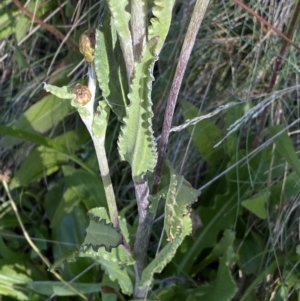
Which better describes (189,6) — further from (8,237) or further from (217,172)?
(8,237)

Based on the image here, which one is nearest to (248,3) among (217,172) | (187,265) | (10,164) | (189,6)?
(189,6)

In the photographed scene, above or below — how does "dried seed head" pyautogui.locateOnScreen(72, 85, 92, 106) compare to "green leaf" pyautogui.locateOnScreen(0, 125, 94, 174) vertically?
above

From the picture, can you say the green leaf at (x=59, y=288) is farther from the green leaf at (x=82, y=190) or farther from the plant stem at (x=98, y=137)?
the plant stem at (x=98, y=137)

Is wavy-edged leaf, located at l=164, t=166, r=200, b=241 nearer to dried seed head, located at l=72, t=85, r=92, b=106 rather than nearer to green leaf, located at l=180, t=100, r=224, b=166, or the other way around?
dried seed head, located at l=72, t=85, r=92, b=106

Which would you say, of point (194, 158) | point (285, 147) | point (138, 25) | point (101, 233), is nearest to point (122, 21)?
point (138, 25)

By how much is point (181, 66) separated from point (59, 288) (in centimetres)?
52

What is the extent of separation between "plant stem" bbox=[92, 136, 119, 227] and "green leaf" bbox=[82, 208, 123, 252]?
15mm

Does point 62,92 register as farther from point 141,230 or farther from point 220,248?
point 220,248

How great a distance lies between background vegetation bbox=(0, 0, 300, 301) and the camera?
89 centimetres

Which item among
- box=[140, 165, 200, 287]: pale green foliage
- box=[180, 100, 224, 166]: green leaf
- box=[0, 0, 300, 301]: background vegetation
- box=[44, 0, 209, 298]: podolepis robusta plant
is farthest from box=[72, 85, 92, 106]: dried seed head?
box=[180, 100, 224, 166]: green leaf

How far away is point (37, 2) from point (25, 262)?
514 millimetres

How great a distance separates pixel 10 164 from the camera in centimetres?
112

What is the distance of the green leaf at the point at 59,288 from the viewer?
2.88 feet

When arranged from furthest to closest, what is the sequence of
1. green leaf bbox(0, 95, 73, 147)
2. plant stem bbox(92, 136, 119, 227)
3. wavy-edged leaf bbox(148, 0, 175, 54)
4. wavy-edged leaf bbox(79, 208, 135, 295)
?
green leaf bbox(0, 95, 73, 147) → wavy-edged leaf bbox(79, 208, 135, 295) → plant stem bbox(92, 136, 119, 227) → wavy-edged leaf bbox(148, 0, 175, 54)
